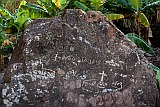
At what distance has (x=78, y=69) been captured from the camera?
151 inches

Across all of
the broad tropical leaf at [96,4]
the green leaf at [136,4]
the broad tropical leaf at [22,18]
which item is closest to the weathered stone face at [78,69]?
the broad tropical leaf at [22,18]

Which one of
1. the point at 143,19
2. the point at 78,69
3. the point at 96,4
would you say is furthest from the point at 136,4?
the point at 78,69

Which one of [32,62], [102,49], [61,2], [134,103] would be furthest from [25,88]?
[61,2]

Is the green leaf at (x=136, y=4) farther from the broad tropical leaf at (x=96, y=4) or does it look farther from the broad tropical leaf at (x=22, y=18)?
the broad tropical leaf at (x=22, y=18)

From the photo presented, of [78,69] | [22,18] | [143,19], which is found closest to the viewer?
[78,69]

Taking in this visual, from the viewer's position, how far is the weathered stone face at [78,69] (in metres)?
3.76

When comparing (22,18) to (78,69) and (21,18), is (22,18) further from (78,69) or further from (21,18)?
(78,69)

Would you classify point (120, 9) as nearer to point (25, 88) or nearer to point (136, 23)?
point (136, 23)

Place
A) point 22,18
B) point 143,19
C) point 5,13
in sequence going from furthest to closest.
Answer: point 5,13
point 143,19
point 22,18

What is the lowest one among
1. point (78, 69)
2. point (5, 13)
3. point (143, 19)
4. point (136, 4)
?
point (78, 69)

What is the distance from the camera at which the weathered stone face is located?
3762 mm

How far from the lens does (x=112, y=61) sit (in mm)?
3904

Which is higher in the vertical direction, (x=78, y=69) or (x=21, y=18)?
(x=21, y=18)

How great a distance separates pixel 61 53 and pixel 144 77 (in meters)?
0.98
